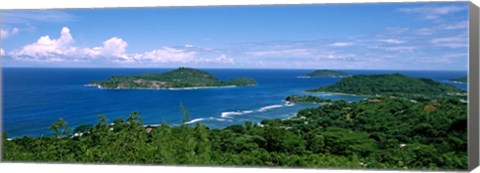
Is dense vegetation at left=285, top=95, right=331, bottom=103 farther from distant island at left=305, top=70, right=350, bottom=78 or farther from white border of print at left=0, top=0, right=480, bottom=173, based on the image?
white border of print at left=0, top=0, right=480, bottom=173

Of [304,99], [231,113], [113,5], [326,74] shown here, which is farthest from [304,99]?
[113,5]

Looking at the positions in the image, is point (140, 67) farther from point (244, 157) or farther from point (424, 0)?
point (424, 0)

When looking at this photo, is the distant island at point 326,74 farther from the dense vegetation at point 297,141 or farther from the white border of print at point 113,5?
the white border of print at point 113,5

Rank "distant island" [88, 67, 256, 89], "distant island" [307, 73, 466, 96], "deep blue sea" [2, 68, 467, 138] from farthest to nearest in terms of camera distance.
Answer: "distant island" [88, 67, 256, 89] → "deep blue sea" [2, 68, 467, 138] → "distant island" [307, 73, 466, 96]

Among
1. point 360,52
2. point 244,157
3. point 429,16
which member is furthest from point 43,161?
point 429,16

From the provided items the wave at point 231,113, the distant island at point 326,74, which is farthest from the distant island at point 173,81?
the distant island at point 326,74

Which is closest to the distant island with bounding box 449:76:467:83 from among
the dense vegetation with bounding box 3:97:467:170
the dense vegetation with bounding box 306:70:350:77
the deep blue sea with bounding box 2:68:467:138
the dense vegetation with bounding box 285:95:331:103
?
the dense vegetation with bounding box 3:97:467:170
